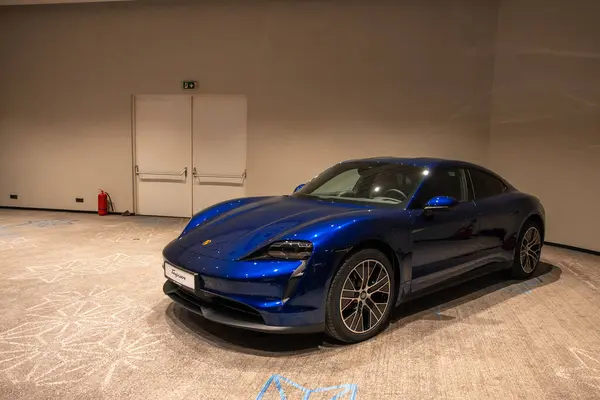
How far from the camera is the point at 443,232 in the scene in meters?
3.74

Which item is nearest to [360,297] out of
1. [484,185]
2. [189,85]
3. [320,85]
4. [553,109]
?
[484,185]

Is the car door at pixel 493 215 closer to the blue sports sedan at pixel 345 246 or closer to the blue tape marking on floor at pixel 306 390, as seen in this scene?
the blue sports sedan at pixel 345 246

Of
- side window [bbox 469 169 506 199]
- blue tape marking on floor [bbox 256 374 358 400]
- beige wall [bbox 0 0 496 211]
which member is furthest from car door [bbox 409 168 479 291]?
beige wall [bbox 0 0 496 211]

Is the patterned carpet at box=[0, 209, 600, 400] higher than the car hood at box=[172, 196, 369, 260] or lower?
lower

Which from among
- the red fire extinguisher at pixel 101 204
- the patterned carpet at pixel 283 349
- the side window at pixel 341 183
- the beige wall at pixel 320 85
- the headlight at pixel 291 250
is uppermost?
the beige wall at pixel 320 85

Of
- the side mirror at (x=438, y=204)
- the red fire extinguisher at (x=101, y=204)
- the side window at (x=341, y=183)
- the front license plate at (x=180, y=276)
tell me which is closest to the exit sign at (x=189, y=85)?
the red fire extinguisher at (x=101, y=204)

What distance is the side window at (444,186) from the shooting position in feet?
12.3

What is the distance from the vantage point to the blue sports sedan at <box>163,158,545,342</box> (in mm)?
2885

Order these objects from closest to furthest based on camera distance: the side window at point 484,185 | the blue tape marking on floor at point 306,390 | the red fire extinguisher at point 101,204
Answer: the blue tape marking on floor at point 306,390, the side window at point 484,185, the red fire extinguisher at point 101,204

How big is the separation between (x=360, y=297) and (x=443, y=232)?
102 centimetres

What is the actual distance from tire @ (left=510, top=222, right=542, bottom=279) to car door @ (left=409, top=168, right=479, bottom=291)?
3.07 ft

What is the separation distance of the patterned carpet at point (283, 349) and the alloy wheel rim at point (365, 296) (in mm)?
152

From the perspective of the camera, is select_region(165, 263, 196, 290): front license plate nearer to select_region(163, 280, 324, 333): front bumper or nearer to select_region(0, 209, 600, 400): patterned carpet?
select_region(163, 280, 324, 333): front bumper

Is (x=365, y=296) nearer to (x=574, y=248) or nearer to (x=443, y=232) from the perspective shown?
(x=443, y=232)
